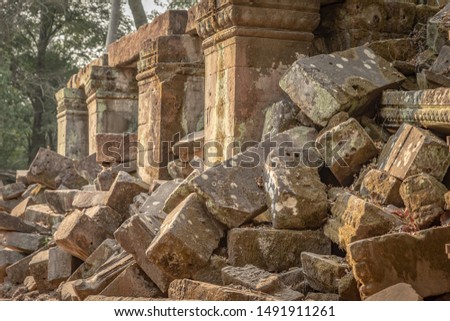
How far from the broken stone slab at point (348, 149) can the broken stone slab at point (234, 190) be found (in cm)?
47

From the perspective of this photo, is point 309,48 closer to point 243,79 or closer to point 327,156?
point 243,79

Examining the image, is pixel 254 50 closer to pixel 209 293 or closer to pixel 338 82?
pixel 338 82

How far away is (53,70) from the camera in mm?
19891

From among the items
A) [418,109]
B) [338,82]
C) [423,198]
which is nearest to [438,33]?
[338,82]

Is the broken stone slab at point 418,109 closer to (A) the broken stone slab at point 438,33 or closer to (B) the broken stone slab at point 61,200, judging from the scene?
(A) the broken stone slab at point 438,33

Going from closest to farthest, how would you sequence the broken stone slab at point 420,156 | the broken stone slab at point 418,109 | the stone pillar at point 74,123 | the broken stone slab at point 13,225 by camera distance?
the broken stone slab at point 420,156
the broken stone slab at point 418,109
the broken stone slab at point 13,225
the stone pillar at point 74,123

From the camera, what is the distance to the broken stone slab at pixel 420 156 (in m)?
3.81

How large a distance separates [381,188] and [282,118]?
1348 millimetres

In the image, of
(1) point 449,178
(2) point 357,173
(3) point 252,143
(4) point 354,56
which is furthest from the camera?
(3) point 252,143

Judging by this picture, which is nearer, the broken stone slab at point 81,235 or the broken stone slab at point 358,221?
the broken stone slab at point 358,221

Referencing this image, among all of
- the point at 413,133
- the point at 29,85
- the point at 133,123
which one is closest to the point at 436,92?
the point at 413,133

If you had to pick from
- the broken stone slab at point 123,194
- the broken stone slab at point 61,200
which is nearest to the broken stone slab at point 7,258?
the broken stone slab at point 61,200

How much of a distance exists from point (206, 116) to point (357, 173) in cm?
196
